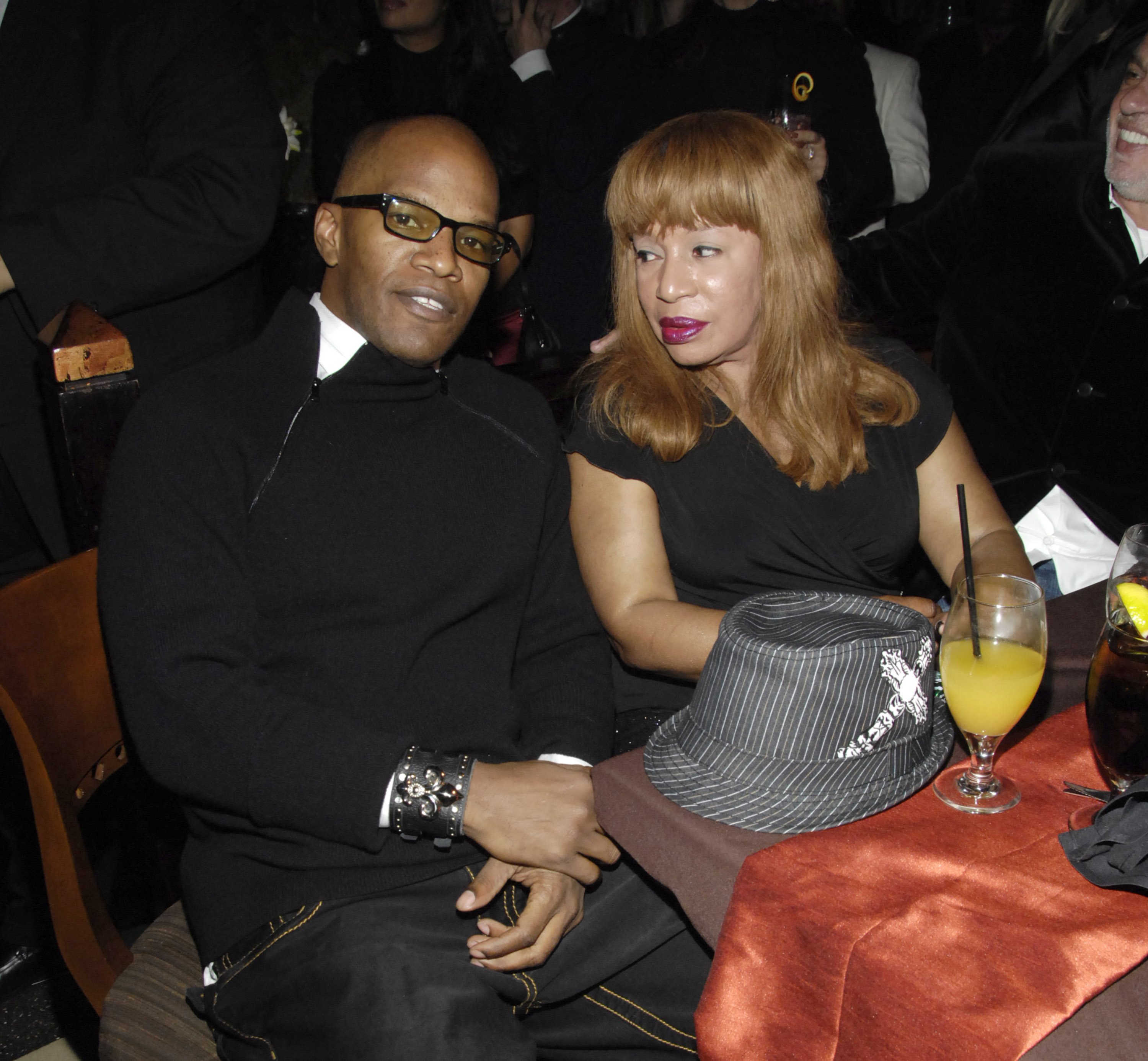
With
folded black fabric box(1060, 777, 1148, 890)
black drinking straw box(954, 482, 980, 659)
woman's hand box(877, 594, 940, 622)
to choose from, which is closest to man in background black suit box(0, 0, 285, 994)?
woman's hand box(877, 594, 940, 622)

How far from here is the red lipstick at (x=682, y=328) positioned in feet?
6.23

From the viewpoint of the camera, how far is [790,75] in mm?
3432

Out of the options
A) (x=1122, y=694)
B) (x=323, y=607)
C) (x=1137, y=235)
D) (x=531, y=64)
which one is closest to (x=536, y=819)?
(x=323, y=607)

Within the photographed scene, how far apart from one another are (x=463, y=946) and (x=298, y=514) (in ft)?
2.34

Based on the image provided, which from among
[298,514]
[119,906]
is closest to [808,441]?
[298,514]

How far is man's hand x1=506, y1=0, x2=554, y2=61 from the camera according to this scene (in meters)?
3.61

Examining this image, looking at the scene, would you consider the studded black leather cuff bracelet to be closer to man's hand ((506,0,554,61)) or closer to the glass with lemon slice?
the glass with lemon slice

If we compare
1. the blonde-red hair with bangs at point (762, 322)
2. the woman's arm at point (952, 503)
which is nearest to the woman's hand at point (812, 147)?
the blonde-red hair with bangs at point (762, 322)

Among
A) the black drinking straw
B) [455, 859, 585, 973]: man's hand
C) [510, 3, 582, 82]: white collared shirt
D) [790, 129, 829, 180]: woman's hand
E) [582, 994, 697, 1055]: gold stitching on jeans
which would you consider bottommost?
[582, 994, 697, 1055]: gold stitching on jeans

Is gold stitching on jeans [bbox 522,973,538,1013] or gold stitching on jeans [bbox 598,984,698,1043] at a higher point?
gold stitching on jeans [bbox 522,973,538,1013]

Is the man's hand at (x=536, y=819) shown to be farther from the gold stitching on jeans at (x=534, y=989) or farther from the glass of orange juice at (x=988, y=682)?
the glass of orange juice at (x=988, y=682)

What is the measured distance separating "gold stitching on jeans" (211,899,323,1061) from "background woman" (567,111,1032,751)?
0.70m

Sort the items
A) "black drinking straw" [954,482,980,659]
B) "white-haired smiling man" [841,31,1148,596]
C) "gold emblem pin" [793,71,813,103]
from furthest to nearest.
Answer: "gold emblem pin" [793,71,813,103], "white-haired smiling man" [841,31,1148,596], "black drinking straw" [954,482,980,659]

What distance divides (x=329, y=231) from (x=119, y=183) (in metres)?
0.69
